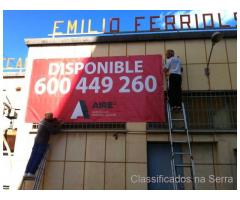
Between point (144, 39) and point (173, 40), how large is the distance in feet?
2.87

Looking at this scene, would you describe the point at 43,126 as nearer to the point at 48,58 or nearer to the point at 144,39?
the point at 48,58

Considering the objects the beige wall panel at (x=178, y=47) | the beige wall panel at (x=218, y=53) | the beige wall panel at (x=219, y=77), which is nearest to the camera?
the beige wall panel at (x=219, y=77)

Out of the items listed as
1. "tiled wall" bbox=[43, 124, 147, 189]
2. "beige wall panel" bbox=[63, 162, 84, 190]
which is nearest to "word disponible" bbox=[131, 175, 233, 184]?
"tiled wall" bbox=[43, 124, 147, 189]

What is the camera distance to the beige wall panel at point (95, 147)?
771cm

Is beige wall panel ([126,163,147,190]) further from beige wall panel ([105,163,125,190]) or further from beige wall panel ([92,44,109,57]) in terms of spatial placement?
beige wall panel ([92,44,109,57])

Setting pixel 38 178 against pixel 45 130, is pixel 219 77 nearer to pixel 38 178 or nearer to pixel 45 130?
pixel 45 130

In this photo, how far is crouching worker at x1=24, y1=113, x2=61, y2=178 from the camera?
7.43 metres

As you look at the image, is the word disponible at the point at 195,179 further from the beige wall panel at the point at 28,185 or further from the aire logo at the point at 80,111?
the beige wall panel at the point at 28,185

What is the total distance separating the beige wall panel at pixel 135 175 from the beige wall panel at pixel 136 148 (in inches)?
6.2

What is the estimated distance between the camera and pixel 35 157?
7504 millimetres

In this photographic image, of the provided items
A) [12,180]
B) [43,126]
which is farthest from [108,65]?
[12,180]

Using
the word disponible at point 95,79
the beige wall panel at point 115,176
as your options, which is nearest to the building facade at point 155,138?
the beige wall panel at point 115,176

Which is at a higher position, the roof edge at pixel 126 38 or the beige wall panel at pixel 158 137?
the roof edge at pixel 126 38

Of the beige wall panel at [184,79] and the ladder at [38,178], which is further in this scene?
the beige wall panel at [184,79]
